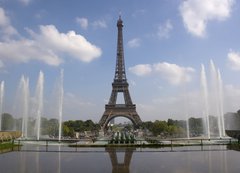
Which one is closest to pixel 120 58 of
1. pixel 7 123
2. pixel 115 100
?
pixel 115 100

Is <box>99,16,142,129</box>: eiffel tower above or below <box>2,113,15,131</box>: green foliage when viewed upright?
above

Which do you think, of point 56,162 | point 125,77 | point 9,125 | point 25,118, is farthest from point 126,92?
point 56,162

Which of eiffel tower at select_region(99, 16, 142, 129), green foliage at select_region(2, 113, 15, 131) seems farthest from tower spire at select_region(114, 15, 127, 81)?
green foliage at select_region(2, 113, 15, 131)

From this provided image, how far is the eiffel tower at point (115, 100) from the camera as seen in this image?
84.1 m

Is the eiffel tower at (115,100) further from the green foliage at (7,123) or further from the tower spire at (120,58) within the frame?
the green foliage at (7,123)

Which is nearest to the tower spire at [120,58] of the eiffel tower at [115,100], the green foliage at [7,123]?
the eiffel tower at [115,100]

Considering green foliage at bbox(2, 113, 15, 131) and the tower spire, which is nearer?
green foliage at bbox(2, 113, 15, 131)

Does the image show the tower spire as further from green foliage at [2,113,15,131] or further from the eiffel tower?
green foliage at [2,113,15,131]

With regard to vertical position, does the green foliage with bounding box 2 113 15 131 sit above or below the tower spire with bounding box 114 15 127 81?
below

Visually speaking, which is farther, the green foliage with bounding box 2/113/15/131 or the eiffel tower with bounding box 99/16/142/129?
the eiffel tower with bounding box 99/16/142/129

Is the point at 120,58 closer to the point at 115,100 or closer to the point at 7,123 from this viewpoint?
the point at 115,100

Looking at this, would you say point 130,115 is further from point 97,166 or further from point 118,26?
point 97,166

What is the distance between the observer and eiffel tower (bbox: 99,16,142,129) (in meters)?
84.1

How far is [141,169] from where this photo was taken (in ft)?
34.6
